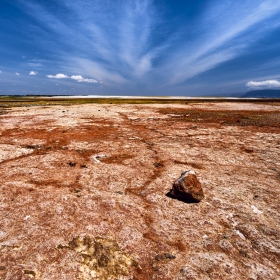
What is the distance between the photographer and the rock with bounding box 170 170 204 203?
22.5ft

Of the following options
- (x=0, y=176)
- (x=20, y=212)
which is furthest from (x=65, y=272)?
(x=0, y=176)

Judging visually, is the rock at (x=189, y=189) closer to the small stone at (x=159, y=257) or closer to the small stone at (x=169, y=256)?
the small stone at (x=169, y=256)

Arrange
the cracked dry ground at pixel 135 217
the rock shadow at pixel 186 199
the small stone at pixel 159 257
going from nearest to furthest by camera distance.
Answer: the cracked dry ground at pixel 135 217
the small stone at pixel 159 257
the rock shadow at pixel 186 199

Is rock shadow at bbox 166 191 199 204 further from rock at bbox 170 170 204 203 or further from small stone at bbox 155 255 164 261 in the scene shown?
small stone at bbox 155 255 164 261

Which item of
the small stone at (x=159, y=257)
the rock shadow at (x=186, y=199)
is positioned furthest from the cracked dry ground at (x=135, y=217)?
the rock shadow at (x=186, y=199)

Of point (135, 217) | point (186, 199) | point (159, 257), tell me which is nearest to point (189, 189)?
point (186, 199)

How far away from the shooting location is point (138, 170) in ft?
31.4

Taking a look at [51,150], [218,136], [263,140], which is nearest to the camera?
[51,150]

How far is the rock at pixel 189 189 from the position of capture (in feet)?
22.5

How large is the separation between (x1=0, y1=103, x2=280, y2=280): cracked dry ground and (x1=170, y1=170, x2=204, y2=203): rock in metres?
0.27

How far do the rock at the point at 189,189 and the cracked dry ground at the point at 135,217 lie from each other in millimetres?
268

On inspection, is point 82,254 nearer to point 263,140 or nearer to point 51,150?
point 51,150

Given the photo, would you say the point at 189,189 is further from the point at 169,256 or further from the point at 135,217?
the point at 169,256

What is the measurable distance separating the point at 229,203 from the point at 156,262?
3.50 meters
